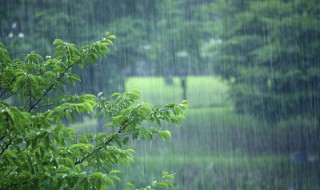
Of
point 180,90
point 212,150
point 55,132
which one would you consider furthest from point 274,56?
point 55,132

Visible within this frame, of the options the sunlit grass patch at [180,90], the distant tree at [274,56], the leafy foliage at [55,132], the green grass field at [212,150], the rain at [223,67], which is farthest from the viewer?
the sunlit grass patch at [180,90]

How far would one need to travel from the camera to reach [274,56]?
13.3m

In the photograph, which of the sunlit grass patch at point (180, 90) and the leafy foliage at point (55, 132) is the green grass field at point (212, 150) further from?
the leafy foliage at point (55, 132)

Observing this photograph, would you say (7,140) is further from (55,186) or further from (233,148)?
(233,148)

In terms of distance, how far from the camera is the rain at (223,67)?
12.5 metres

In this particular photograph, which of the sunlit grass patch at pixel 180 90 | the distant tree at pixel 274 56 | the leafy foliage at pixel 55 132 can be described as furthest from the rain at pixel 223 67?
the leafy foliage at pixel 55 132

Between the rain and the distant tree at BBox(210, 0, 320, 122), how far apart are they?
28 mm

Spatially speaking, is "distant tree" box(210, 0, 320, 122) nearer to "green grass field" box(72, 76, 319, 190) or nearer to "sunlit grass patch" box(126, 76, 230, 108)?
"green grass field" box(72, 76, 319, 190)

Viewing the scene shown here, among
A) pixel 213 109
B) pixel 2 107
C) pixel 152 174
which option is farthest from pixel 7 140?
pixel 213 109

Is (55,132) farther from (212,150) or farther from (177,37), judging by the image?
(177,37)

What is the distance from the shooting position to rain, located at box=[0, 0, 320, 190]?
12.5 m

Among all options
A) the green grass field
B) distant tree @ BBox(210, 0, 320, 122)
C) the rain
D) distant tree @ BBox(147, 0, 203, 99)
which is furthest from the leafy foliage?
distant tree @ BBox(147, 0, 203, 99)

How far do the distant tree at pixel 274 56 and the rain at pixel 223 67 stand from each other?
0.09ft

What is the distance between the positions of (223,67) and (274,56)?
6.36 ft
